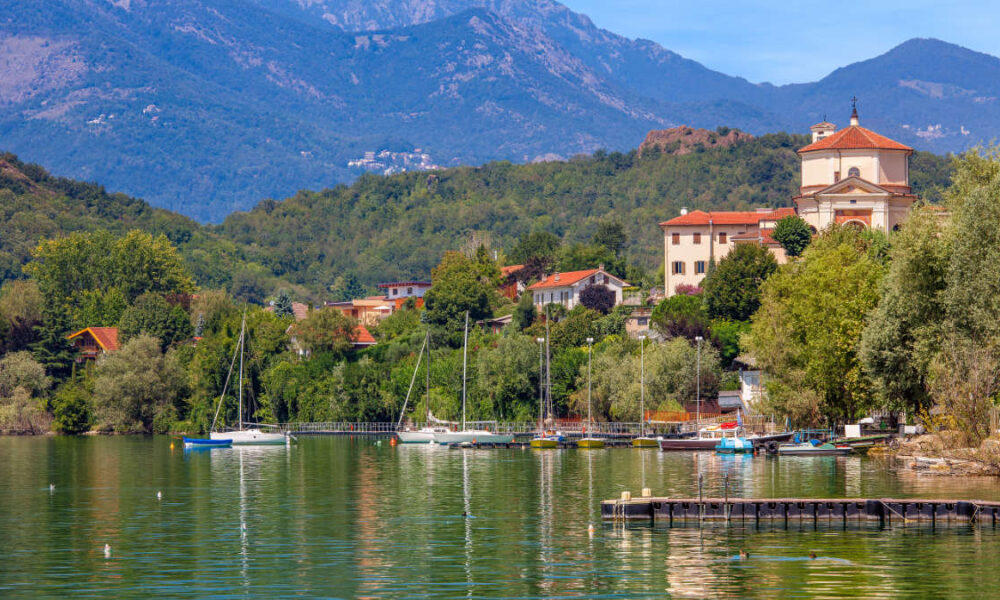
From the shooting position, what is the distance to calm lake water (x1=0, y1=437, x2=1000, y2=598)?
4141cm

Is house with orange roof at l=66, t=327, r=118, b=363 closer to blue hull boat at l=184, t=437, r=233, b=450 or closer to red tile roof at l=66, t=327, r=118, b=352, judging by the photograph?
red tile roof at l=66, t=327, r=118, b=352

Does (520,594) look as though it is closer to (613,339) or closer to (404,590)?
(404,590)

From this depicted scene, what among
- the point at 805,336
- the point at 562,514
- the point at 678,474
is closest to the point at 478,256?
the point at 805,336

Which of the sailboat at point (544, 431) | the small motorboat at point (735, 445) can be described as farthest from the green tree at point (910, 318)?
the sailboat at point (544, 431)

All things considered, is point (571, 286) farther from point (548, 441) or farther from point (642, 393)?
point (548, 441)

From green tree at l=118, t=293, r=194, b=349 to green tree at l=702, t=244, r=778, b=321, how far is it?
7256 cm

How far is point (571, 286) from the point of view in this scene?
499 feet

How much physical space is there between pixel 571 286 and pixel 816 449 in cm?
6831

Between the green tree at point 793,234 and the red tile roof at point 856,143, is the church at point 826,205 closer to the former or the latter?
the red tile roof at point 856,143

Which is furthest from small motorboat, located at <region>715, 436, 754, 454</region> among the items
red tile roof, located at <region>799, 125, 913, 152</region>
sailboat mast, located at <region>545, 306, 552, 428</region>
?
red tile roof, located at <region>799, 125, 913, 152</region>

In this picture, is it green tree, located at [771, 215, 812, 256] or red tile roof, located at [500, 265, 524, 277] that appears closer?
green tree, located at [771, 215, 812, 256]

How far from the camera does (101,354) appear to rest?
160125 millimetres

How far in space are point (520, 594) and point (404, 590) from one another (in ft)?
12.4

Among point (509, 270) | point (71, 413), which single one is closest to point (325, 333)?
point (71, 413)
